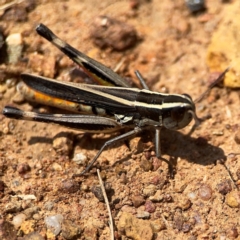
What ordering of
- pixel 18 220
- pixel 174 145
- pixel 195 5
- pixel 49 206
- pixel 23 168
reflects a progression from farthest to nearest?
pixel 195 5 → pixel 174 145 → pixel 23 168 → pixel 49 206 → pixel 18 220

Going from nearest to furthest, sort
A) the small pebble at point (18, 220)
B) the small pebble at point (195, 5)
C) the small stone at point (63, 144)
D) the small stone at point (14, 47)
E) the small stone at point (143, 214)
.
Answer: the small pebble at point (18, 220), the small stone at point (143, 214), the small stone at point (63, 144), the small stone at point (14, 47), the small pebble at point (195, 5)

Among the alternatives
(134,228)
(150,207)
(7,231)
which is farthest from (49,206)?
(150,207)

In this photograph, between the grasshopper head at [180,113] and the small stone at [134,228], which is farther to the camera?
the grasshopper head at [180,113]

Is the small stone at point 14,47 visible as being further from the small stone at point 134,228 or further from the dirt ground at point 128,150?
the small stone at point 134,228

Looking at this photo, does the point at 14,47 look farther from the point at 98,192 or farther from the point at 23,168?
the point at 98,192

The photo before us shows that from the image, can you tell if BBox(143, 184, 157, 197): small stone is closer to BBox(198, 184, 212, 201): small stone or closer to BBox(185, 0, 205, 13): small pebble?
BBox(198, 184, 212, 201): small stone

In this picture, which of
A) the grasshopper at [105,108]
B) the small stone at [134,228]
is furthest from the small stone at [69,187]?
the small stone at [134,228]

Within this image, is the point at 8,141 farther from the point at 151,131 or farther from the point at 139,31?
the point at 139,31
